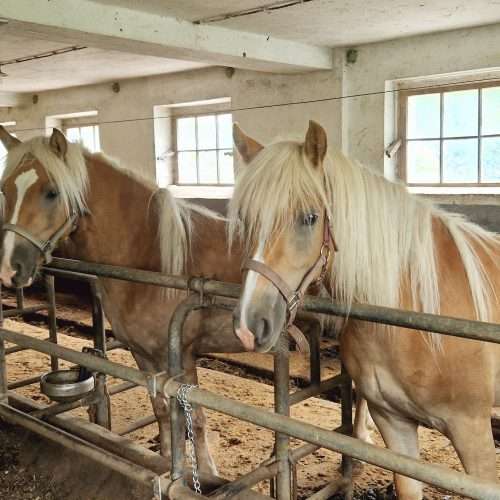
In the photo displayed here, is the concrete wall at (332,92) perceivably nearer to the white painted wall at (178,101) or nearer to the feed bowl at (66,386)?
the white painted wall at (178,101)

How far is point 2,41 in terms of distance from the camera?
444 centimetres

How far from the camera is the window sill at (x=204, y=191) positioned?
230 inches

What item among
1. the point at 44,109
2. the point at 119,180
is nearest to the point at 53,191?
the point at 119,180

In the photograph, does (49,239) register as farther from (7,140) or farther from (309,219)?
(309,219)

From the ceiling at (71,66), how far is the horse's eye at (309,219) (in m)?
3.83

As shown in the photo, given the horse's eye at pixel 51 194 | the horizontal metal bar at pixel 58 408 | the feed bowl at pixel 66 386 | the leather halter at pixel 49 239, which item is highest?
the horse's eye at pixel 51 194

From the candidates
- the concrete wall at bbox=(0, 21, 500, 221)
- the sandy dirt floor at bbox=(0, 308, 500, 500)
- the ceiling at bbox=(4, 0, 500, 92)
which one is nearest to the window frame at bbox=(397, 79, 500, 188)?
the concrete wall at bbox=(0, 21, 500, 221)

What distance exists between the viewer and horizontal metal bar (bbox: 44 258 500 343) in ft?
3.20

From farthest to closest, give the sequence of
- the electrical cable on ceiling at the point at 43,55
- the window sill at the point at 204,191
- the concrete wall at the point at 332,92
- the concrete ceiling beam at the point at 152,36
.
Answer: the window sill at the point at 204,191 < the electrical cable on ceiling at the point at 43,55 < the concrete wall at the point at 332,92 < the concrete ceiling beam at the point at 152,36

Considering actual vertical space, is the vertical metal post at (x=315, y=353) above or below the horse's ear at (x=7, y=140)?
below

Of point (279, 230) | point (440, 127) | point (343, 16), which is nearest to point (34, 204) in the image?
point (279, 230)

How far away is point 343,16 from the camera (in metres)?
3.64

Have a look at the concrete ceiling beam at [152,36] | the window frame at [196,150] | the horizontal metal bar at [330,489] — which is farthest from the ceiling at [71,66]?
the horizontal metal bar at [330,489]

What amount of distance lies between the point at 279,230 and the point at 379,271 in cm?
33
